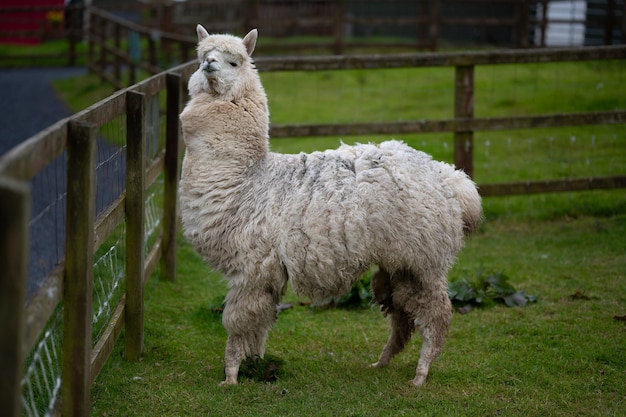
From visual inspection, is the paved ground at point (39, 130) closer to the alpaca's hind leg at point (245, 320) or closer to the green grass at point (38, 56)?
the green grass at point (38, 56)

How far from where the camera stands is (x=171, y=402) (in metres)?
4.58

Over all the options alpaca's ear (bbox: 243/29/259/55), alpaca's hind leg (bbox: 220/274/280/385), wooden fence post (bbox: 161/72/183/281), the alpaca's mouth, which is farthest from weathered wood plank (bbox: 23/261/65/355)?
wooden fence post (bbox: 161/72/183/281)

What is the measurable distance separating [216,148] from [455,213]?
152 cm

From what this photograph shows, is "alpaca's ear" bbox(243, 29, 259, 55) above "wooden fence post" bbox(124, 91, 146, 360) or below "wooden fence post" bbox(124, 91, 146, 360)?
above

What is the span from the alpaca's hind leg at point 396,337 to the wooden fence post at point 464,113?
3704 mm

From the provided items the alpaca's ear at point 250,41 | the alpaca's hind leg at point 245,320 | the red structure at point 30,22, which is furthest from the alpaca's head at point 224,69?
the red structure at point 30,22

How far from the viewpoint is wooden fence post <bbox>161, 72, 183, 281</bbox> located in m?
6.49

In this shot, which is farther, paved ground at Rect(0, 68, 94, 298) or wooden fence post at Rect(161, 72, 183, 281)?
paved ground at Rect(0, 68, 94, 298)

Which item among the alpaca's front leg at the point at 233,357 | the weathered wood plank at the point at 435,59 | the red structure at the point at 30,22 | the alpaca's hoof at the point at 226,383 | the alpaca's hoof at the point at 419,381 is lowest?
the alpaca's hoof at the point at 226,383

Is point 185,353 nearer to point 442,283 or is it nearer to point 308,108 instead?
point 442,283

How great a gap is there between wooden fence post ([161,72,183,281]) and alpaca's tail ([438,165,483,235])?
8.19 feet

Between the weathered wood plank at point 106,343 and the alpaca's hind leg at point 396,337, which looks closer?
the weathered wood plank at point 106,343

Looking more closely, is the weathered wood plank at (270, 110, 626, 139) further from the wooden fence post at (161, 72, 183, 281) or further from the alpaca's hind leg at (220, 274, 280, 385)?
the alpaca's hind leg at (220, 274, 280, 385)

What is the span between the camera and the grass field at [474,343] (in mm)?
4602
